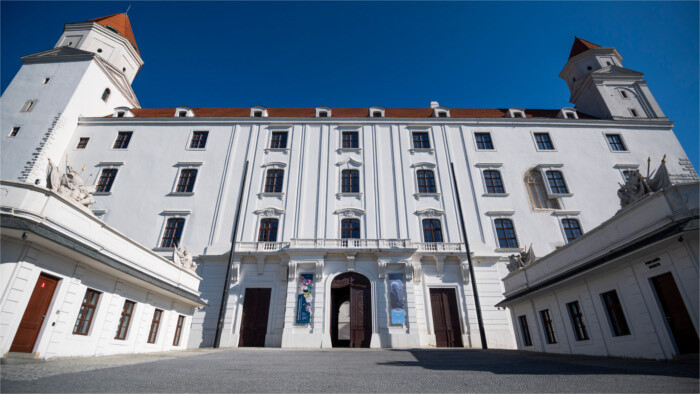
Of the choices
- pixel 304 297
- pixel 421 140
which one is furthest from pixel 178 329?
pixel 421 140

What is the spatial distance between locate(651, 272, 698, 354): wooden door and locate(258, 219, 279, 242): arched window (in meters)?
20.0

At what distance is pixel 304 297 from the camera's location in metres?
19.5

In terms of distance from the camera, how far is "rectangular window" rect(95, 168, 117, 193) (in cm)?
2502

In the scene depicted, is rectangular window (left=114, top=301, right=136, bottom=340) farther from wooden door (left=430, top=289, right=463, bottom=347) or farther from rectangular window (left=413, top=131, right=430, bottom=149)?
rectangular window (left=413, top=131, right=430, bottom=149)

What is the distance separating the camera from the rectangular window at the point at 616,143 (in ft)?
90.8

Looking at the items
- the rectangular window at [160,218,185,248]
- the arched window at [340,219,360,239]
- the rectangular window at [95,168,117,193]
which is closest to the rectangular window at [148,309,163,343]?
the rectangular window at [160,218,185,248]

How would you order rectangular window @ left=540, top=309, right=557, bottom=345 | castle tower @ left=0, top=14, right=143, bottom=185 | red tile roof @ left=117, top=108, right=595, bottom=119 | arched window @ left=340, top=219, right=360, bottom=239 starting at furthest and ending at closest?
red tile roof @ left=117, top=108, right=595, bottom=119, castle tower @ left=0, top=14, right=143, bottom=185, arched window @ left=340, top=219, right=360, bottom=239, rectangular window @ left=540, top=309, right=557, bottom=345

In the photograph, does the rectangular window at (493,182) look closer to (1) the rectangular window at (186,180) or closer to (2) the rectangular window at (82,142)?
(1) the rectangular window at (186,180)

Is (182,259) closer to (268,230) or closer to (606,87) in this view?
(268,230)

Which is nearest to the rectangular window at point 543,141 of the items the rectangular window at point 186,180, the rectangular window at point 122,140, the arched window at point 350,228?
the arched window at point 350,228

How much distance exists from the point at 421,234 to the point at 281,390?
19.2 metres

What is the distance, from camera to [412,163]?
2653cm

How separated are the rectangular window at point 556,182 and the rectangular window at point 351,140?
52.3 ft

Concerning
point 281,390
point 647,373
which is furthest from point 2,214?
point 647,373
